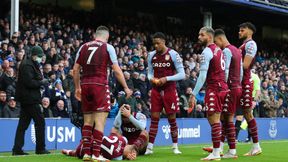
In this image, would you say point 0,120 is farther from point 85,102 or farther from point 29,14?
point 29,14

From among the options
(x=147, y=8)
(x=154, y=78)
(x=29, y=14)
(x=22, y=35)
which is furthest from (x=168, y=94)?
(x=147, y=8)

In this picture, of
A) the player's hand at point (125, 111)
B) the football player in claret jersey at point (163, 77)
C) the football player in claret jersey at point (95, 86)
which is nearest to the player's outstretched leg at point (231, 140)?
the football player in claret jersey at point (163, 77)

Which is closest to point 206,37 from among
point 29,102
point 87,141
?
point 87,141

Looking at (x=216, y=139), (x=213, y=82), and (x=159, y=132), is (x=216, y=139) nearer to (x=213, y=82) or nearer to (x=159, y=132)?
(x=213, y=82)

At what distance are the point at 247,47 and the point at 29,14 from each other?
44.2 feet

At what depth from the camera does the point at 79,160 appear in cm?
1173

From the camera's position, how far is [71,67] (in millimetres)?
20719

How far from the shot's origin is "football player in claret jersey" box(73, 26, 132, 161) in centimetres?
1091

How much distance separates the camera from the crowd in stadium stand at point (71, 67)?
17.3 m

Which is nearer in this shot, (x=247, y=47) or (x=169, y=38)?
(x=247, y=47)

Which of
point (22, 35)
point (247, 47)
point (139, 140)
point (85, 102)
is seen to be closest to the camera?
point (85, 102)

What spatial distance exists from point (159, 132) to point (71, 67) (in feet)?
13.2

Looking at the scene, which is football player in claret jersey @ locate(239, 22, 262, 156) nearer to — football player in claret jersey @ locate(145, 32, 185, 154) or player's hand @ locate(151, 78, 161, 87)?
football player in claret jersey @ locate(145, 32, 185, 154)

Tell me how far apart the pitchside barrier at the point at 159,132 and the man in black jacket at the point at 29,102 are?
1.64 meters
